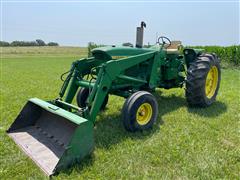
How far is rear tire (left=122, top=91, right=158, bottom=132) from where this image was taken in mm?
4133

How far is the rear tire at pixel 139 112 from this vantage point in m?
4.13

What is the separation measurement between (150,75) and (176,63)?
1.25 meters

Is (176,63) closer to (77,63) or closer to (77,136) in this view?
(77,63)

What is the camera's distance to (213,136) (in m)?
Result: 4.26

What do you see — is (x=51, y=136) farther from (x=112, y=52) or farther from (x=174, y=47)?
(x=174, y=47)

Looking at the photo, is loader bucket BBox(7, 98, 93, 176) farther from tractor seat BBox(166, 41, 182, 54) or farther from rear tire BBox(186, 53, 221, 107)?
tractor seat BBox(166, 41, 182, 54)

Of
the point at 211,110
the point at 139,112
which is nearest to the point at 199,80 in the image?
the point at 211,110

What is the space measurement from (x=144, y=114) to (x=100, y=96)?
3.06 feet

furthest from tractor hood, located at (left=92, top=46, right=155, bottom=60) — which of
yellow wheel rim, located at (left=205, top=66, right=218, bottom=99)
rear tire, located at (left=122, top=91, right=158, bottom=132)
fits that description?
yellow wheel rim, located at (left=205, top=66, right=218, bottom=99)

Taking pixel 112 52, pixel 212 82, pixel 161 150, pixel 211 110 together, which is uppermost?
Result: pixel 112 52

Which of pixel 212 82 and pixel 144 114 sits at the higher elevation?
pixel 212 82

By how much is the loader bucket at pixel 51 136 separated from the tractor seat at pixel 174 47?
3.18m

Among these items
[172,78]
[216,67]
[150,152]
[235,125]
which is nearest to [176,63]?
→ [172,78]

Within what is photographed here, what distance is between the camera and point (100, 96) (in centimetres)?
405
